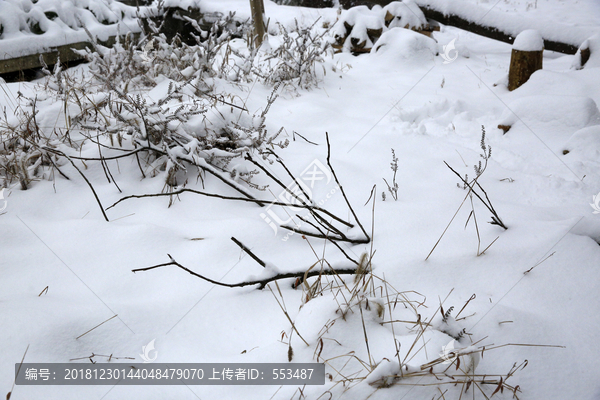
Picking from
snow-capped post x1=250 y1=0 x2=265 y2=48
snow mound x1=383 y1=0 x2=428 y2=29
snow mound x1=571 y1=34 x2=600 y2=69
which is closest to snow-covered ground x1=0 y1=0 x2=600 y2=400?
snow mound x1=571 y1=34 x2=600 y2=69

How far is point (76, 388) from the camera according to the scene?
0.90 m

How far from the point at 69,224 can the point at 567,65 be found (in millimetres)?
5400

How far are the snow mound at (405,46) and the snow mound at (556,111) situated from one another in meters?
1.87

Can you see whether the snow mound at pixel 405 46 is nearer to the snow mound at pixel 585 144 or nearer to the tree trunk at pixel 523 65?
the tree trunk at pixel 523 65

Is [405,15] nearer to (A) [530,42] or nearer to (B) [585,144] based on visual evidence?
(A) [530,42]

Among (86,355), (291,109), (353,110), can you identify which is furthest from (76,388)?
(353,110)

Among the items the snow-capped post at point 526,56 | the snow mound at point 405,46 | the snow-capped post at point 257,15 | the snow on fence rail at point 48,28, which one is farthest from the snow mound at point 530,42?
the snow on fence rail at point 48,28

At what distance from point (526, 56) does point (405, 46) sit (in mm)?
1399

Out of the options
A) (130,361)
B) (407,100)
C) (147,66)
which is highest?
(147,66)

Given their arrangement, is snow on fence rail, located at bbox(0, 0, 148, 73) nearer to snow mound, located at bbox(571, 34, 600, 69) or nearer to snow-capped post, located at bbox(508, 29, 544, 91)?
snow-capped post, located at bbox(508, 29, 544, 91)

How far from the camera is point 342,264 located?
4.01 feet

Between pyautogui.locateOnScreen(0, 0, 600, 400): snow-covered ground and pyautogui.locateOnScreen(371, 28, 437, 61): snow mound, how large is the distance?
205cm

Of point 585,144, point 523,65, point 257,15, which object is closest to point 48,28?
point 257,15

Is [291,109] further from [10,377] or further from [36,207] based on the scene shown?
[10,377]
